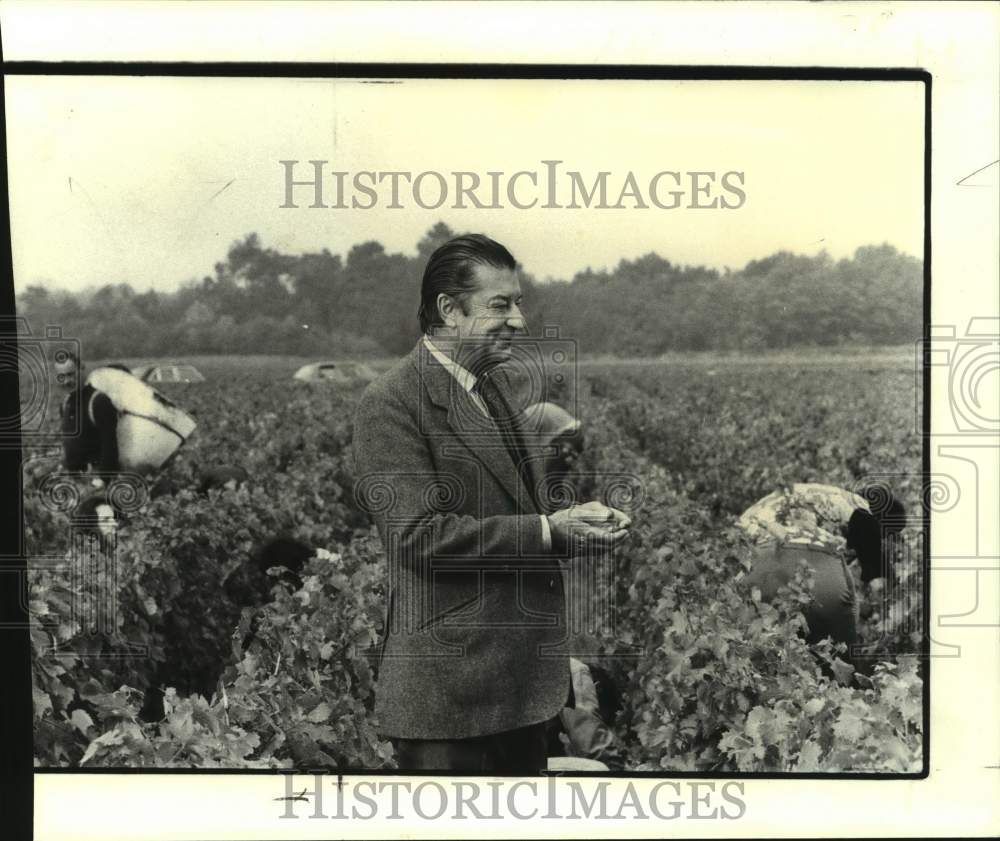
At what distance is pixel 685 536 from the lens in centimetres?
321

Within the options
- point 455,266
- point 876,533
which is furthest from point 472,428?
point 876,533

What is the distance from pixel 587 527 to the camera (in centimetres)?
316

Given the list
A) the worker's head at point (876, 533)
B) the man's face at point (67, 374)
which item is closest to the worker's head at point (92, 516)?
the man's face at point (67, 374)

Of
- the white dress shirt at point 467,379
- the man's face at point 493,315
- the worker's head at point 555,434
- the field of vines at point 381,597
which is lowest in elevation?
the field of vines at point 381,597

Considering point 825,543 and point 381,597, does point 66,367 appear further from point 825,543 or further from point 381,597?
point 825,543

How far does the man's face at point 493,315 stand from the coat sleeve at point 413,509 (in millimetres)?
275

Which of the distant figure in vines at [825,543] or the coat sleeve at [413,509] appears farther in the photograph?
the distant figure in vines at [825,543]

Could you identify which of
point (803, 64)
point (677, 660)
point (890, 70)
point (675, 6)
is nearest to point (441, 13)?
point (675, 6)

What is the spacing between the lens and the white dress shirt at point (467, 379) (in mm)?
3107

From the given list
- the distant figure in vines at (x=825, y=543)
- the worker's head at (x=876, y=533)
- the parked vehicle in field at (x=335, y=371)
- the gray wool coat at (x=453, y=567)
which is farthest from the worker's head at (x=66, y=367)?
the worker's head at (x=876, y=533)

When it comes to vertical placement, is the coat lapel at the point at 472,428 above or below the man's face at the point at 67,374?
below

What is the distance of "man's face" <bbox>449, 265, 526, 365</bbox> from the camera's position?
312cm

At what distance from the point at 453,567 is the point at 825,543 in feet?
3.41

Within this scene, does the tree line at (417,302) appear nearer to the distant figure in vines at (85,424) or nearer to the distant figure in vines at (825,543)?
the distant figure in vines at (85,424)
